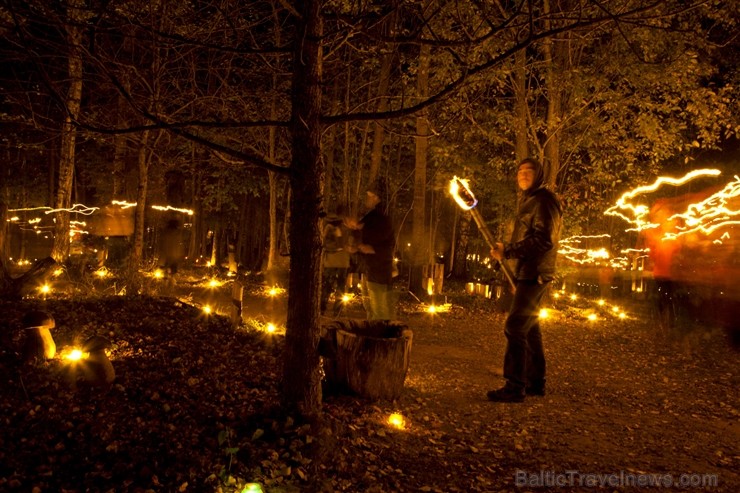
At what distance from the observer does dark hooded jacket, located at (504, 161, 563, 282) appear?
240 inches

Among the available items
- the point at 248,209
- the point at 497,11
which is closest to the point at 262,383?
the point at 497,11

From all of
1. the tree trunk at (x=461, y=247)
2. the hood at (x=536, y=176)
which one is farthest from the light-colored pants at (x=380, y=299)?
the tree trunk at (x=461, y=247)

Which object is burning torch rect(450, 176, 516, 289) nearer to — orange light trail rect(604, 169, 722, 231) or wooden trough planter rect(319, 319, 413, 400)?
wooden trough planter rect(319, 319, 413, 400)

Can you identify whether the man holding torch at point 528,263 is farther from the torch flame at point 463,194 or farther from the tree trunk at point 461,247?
the tree trunk at point 461,247

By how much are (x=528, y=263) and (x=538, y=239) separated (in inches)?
12.4

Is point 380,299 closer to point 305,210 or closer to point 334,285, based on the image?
point 305,210

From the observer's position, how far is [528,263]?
6203 millimetres

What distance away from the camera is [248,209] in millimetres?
26359

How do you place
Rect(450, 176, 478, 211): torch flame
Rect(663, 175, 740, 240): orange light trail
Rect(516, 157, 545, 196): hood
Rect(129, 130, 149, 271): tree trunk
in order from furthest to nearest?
Rect(663, 175, 740, 240): orange light trail < Rect(129, 130, 149, 271): tree trunk < Rect(450, 176, 478, 211): torch flame < Rect(516, 157, 545, 196): hood

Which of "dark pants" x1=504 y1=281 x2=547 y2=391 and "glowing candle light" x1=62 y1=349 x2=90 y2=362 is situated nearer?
"glowing candle light" x1=62 y1=349 x2=90 y2=362

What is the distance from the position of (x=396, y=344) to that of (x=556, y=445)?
1838 mm

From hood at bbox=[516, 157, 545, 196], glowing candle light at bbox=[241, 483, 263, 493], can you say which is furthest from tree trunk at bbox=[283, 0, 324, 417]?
hood at bbox=[516, 157, 545, 196]

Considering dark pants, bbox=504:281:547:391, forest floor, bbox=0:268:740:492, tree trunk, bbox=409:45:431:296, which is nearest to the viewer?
forest floor, bbox=0:268:740:492

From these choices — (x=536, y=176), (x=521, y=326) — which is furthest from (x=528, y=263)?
(x=536, y=176)
